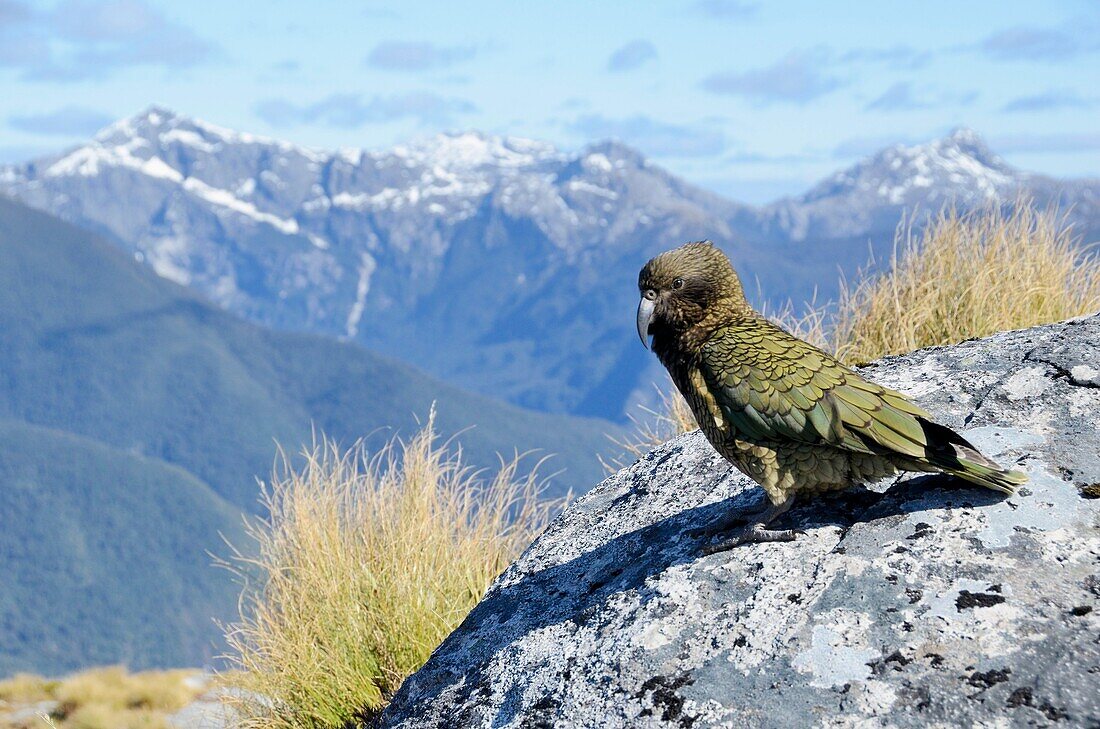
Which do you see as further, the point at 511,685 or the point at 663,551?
the point at 663,551

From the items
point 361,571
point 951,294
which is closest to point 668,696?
point 361,571

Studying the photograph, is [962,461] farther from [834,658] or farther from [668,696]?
[668,696]

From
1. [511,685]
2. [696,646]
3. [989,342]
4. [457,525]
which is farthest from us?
[457,525]

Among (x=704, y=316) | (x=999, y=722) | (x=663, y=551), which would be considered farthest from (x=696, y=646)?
(x=704, y=316)

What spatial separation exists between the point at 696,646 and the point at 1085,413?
79.0 inches

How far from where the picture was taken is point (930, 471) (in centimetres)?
383

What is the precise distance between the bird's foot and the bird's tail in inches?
25.1

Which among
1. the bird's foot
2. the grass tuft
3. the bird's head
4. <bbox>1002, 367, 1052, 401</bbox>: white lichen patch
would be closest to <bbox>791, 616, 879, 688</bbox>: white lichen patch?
the bird's foot

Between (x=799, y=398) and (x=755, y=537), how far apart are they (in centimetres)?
60

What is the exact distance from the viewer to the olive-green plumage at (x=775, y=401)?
3781 millimetres

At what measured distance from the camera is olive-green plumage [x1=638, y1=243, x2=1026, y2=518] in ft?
12.4

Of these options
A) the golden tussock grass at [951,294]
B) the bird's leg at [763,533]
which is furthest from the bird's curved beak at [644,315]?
the golden tussock grass at [951,294]

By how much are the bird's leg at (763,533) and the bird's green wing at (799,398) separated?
0.35m

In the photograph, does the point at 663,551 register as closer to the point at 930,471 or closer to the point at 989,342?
the point at 930,471
